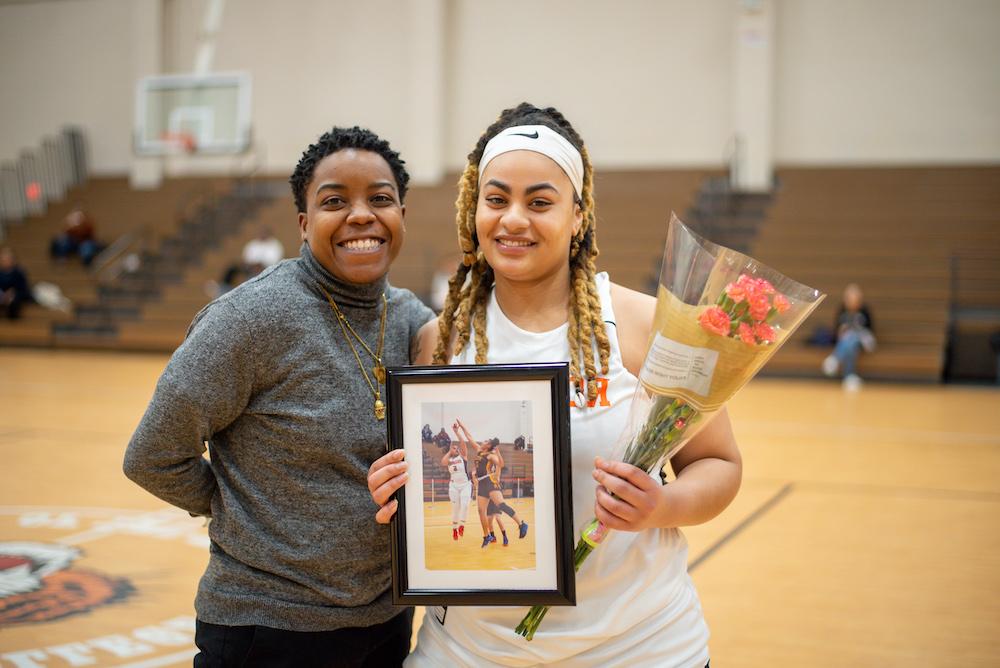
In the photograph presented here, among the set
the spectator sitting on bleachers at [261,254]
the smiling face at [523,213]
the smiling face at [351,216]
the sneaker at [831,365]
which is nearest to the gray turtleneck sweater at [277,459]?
the smiling face at [351,216]

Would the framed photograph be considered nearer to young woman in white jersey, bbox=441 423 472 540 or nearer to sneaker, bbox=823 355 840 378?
young woman in white jersey, bbox=441 423 472 540

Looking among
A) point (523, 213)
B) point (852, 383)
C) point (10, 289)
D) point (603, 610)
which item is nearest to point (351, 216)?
point (523, 213)

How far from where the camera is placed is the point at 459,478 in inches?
68.7

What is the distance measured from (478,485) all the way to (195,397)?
0.59 m

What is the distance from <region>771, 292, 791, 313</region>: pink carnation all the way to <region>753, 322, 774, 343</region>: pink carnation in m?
0.03

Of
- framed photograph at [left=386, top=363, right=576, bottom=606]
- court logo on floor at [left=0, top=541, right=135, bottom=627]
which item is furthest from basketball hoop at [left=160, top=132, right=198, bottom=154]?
framed photograph at [left=386, top=363, right=576, bottom=606]

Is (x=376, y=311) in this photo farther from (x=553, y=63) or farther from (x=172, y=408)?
(x=553, y=63)

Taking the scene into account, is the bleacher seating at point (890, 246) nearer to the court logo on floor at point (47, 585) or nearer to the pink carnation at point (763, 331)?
the court logo on floor at point (47, 585)

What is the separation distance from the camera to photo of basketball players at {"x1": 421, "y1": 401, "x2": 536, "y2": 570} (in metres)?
1.71

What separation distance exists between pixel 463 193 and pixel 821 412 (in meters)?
8.45

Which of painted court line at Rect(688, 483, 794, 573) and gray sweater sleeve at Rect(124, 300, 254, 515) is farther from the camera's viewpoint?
painted court line at Rect(688, 483, 794, 573)

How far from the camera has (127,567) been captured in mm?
4527

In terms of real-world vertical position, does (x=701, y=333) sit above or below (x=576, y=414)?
above

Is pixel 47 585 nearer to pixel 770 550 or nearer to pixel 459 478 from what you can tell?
pixel 459 478
